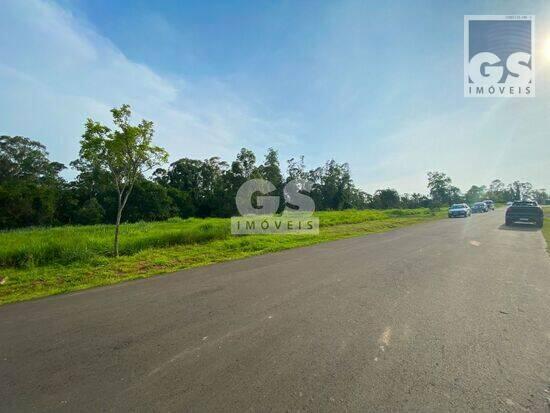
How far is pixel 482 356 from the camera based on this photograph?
9.55ft

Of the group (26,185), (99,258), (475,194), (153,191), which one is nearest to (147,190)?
(153,191)

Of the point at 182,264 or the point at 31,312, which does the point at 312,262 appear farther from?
the point at 31,312

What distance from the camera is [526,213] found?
56.7 ft

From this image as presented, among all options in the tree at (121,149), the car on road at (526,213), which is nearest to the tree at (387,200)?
the car on road at (526,213)

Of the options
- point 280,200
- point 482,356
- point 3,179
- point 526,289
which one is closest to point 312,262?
point 526,289

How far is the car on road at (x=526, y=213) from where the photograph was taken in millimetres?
16922

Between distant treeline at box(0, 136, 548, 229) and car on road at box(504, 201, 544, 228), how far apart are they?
113ft

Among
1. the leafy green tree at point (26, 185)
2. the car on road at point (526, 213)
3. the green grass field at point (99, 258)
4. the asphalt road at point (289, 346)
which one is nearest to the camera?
the asphalt road at point (289, 346)

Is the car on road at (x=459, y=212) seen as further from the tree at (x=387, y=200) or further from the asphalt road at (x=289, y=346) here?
the tree at (x=387, y=200)
